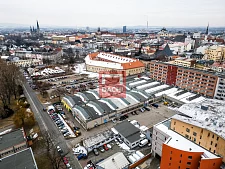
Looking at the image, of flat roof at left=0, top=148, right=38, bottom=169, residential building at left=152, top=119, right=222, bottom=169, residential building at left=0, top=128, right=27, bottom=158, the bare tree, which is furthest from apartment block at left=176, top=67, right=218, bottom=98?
residential building at left=0, top=128, right=27, bottom=158

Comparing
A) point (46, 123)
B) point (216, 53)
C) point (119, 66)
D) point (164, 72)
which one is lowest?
point (46, 123)

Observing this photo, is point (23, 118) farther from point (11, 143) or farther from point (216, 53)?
point (216, 53)

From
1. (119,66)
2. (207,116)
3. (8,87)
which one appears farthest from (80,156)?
(119,66)

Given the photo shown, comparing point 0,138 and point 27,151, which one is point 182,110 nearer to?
point 27,151

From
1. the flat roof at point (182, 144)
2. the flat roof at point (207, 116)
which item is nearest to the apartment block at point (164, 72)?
the flat roof at point (207, 116)

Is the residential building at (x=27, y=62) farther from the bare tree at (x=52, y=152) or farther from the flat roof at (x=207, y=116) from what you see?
the flat roof at (x=207, y=116)

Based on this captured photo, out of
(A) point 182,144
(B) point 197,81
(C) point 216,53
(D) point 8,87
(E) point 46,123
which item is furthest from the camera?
(C) point 216,53
